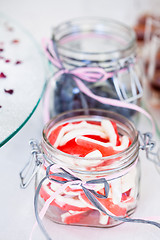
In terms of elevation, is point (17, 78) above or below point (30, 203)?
above

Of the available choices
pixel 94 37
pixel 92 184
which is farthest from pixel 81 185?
pixel 94 37

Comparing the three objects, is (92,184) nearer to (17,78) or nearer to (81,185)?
(81,185)

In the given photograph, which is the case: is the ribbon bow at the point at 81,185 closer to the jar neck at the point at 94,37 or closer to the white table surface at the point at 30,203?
the white table surface at the point at 30,203

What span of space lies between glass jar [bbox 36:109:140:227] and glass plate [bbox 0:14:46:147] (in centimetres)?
4

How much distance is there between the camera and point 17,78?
55 centimetres

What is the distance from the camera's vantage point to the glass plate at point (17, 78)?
17.9 inches

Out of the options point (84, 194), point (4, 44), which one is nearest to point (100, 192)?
point (84, 194)

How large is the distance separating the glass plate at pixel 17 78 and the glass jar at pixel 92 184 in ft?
0.14

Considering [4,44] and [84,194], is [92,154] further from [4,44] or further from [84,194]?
[4,44]

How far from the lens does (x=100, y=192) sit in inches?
16.8

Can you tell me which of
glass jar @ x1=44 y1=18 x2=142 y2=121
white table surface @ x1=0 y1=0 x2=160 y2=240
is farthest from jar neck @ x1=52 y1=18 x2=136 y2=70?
white table surface @ x1=0 y1=0 x2=160 y2=240

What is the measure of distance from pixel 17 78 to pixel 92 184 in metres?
0.23

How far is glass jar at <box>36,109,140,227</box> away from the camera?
41 centimetres

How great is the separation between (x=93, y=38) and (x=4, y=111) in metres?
0.33
